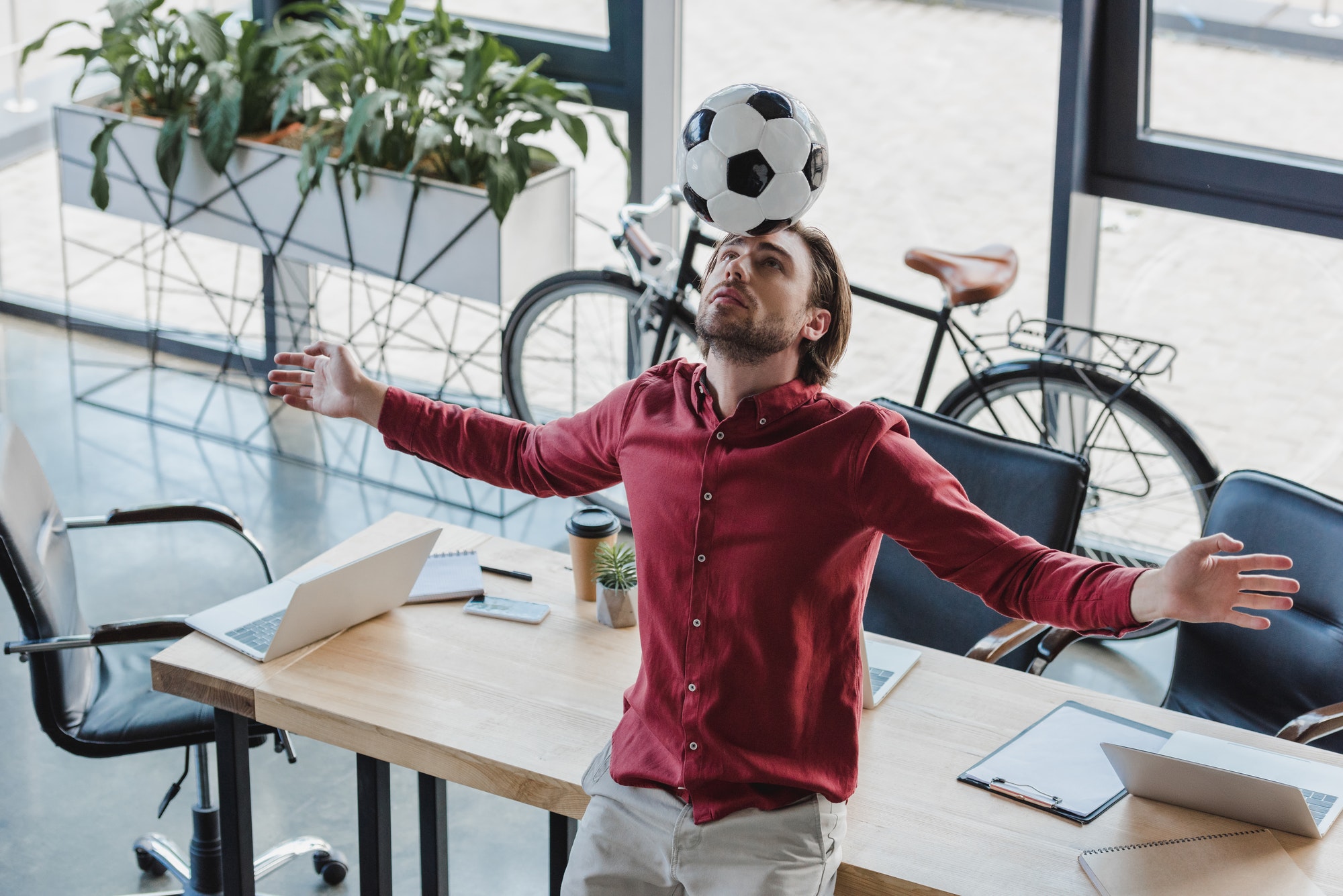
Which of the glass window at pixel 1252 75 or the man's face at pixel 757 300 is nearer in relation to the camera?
the man's face at pixel 757 300

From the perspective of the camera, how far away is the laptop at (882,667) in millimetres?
2168

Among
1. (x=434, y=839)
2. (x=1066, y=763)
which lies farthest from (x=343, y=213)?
(x=1066, y=763)

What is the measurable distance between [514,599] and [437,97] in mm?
1977

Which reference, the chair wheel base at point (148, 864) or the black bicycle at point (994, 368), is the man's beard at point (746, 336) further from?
the chair wheel base at point (148, 864)

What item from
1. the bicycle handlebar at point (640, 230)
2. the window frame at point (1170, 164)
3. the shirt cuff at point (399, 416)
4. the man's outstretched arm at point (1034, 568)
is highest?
the window frame at point (1170, 164)

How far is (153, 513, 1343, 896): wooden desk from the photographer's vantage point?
186 centimetres

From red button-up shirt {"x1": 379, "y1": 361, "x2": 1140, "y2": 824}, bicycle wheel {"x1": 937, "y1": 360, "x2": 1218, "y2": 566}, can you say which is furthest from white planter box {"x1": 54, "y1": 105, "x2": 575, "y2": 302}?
red button-up shirt {"x1": 379, "y1": 361, "x2": 1140, "y2": 824}

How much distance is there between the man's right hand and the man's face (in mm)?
529

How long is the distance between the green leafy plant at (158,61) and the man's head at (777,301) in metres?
2.88

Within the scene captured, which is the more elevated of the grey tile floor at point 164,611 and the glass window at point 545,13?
the glass window at point 545,13

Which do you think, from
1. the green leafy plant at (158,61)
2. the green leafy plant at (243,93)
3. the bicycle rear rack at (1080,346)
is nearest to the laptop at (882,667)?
the bicycle rear rack at (1080,346)

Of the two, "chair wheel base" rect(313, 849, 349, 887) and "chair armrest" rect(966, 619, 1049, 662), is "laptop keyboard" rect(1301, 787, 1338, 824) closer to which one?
"chair armrest" rect(966, 619, 1049, 662)

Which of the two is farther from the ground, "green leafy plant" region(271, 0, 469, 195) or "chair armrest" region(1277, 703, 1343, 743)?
"green leafy plant" region(271, 0, 469, 195)

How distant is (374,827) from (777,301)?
105 cm
